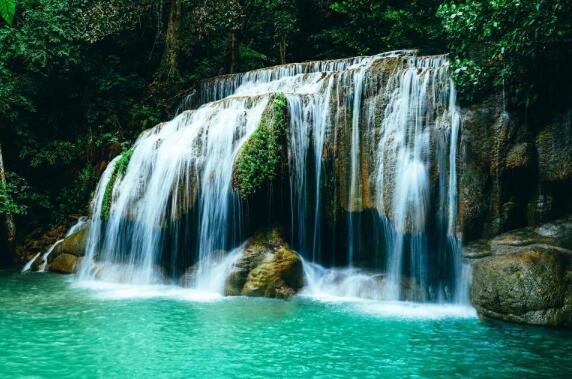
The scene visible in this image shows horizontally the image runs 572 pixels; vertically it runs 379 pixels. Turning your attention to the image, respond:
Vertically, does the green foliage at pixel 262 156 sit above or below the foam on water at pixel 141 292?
above

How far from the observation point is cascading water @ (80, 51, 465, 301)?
9789 millimetres

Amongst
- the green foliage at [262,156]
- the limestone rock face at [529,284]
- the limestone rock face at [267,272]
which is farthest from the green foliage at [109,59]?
the limestone rock face at [267,272]

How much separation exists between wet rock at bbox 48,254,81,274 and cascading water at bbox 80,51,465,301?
1.62 feet

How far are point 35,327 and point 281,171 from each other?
5322mm

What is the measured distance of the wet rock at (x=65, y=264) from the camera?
12.8 m

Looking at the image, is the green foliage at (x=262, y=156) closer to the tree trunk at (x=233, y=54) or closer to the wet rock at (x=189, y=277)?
the wet rock at (x=189, y=277)

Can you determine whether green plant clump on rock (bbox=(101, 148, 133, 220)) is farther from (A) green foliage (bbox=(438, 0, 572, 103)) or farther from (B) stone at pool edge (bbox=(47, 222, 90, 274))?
(A) green foliage (bbox=(438, 0, 572, 103))

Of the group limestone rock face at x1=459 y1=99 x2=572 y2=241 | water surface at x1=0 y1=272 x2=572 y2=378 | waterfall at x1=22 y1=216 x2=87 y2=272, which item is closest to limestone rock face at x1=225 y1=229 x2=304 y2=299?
water surface at x1=0 y1=272 x2=572 y2=378

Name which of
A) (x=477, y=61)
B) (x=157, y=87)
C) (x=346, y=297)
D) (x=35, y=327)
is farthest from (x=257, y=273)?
(x=157, y=87)

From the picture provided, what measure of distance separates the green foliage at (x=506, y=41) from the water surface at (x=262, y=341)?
4.15m

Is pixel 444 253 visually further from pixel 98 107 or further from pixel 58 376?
pixel 98 107

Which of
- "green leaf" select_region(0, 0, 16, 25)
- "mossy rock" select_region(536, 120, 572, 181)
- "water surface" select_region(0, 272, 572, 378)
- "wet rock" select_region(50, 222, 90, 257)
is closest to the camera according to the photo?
"green leaf" select_region(0, 0, 16, 25)

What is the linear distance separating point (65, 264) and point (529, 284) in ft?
34.6

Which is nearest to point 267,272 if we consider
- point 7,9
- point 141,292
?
point 141,292
